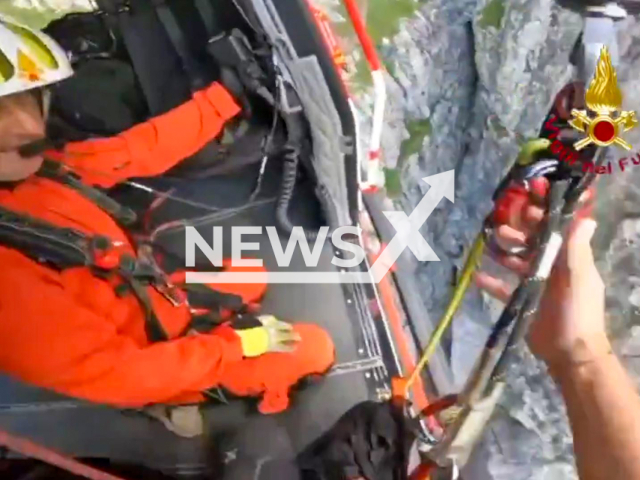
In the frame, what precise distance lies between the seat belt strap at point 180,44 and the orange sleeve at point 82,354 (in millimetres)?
213

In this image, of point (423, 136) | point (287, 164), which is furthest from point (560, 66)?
point (287, 164)

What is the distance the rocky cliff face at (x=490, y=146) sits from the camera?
0.60 m

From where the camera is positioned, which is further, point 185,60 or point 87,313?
point 185,60

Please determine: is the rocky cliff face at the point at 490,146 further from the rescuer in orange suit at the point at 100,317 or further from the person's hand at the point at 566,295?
the rescuer in orange suit at the point at 100,317

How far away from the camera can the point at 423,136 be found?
667 mm

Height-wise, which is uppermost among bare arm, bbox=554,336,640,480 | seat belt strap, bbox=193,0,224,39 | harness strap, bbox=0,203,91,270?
seat belt strap, bbox=193,0,224,39

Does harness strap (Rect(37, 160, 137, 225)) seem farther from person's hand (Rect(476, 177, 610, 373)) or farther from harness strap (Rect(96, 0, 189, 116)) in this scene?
person's hand (Rect(476, 177, 610, 373))

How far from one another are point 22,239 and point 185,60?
0.22 meters

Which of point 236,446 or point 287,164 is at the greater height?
point 287,164

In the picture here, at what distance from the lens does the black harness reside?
52 cm

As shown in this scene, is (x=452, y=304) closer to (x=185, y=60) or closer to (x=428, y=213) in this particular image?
(x=428, y=213)

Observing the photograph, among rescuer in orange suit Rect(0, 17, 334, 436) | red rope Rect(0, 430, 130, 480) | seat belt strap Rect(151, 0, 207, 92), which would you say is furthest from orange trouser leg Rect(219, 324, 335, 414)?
seat belt strap Rect(151, 0, 207, 92)

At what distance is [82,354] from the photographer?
0.53 m

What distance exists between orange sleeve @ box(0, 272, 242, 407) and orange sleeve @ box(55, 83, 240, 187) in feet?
0.33
